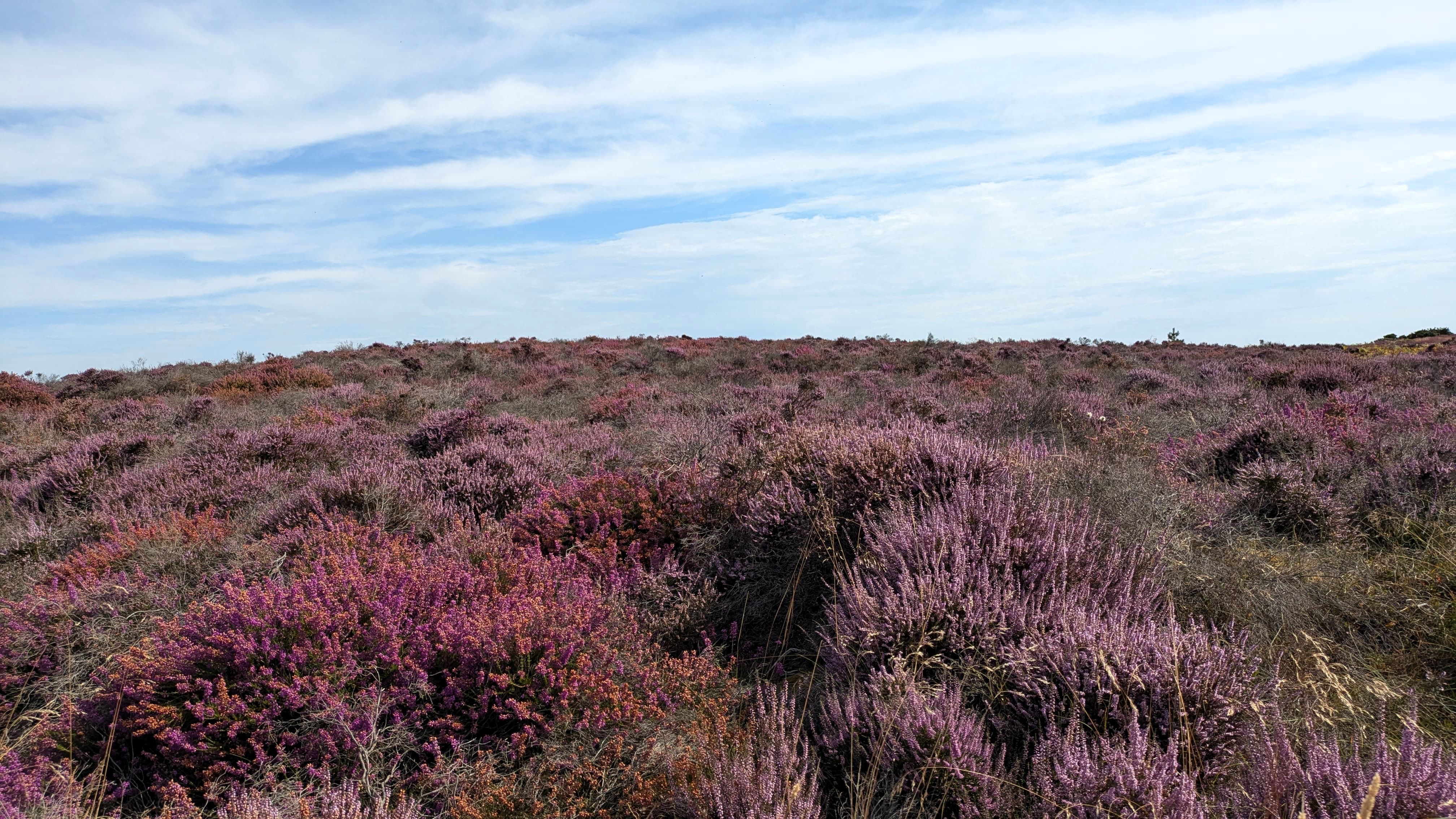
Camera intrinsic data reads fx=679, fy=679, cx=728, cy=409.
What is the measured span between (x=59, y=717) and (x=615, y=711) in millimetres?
2547

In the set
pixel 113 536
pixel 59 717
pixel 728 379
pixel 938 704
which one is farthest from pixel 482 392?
pixel 938 704

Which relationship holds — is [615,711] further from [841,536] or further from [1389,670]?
[1389,670]

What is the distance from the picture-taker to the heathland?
7.22 ft

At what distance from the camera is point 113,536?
4.80 metres

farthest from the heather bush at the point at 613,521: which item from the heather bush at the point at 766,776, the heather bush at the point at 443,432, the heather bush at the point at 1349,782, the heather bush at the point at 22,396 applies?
the heather bush at the point at 22,396

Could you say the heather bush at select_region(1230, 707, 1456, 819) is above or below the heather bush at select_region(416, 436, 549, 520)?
below

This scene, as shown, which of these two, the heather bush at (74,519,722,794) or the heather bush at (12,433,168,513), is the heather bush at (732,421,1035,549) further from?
the heather bush at (12,433,168,513)

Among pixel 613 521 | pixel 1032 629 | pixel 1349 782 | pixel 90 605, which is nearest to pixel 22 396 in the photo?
pixel 90 605

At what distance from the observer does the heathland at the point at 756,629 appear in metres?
2.20

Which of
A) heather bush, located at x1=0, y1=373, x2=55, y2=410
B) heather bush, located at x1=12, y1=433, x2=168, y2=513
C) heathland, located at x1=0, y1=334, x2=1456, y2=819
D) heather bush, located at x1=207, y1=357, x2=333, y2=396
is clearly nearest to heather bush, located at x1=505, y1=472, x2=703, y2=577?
heathland, located at x1=0, y1=334, x2=1456, y2=819

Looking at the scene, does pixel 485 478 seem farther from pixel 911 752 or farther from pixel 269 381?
pixel 269 381

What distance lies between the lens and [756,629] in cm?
390

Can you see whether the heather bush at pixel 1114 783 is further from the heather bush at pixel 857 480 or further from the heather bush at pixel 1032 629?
the heather bush at pixel 857 480

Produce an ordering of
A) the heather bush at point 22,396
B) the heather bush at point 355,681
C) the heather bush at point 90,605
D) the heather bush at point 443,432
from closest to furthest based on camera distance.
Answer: the heather bush at point 355,681 < the heather bush at point 90,605 < the heather bush at point 443,432 < the heather bush at point 22,396
